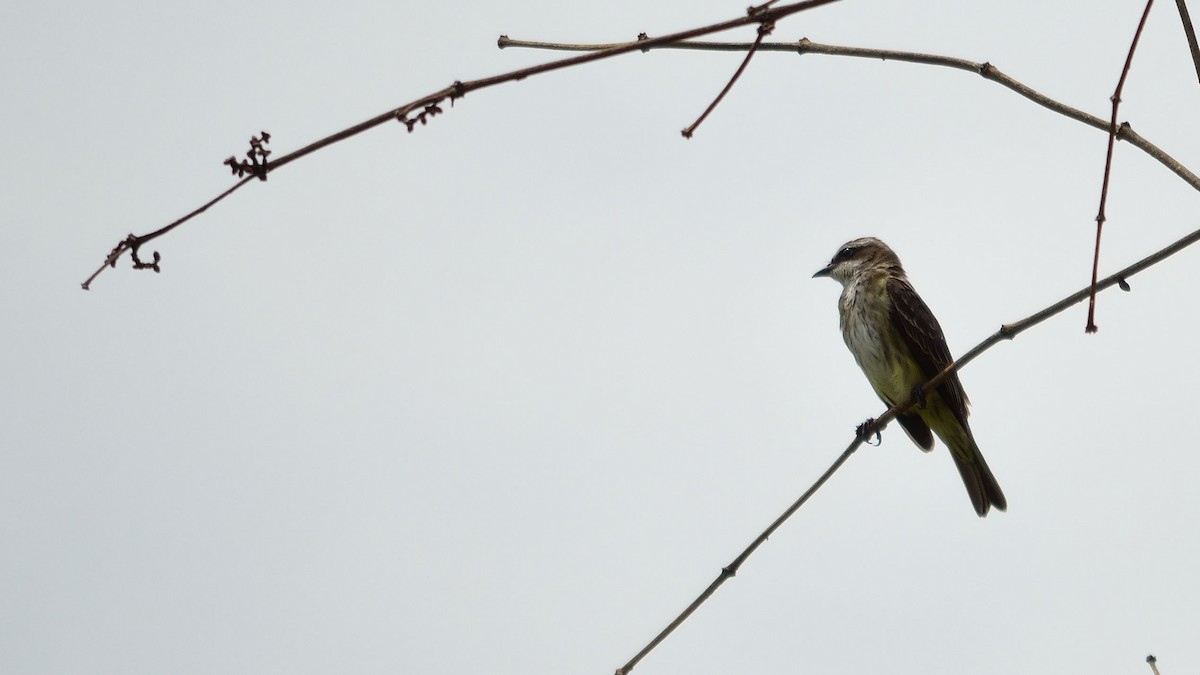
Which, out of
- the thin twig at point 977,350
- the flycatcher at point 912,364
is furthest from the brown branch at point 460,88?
the flycatcher at point 912,364

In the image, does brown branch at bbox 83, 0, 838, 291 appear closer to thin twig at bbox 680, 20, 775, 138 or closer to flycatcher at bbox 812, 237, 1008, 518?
thin twig at bbox 680, 20, 775, 138

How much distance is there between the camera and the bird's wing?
31.9 ft

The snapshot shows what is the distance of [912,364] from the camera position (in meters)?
9.96

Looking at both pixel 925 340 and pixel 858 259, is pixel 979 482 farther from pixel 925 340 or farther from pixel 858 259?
pixel 858 259

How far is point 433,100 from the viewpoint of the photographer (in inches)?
104

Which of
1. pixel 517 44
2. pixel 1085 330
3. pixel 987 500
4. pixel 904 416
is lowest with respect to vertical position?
pixel 1085 330

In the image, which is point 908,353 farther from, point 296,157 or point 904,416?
point 296,157

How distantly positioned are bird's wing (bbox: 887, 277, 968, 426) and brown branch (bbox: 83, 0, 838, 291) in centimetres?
745

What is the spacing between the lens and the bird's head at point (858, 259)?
448 inches

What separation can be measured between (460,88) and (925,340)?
785cm

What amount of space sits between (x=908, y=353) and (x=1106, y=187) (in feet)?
23.8

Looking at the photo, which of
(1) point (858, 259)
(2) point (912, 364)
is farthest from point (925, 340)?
(1) point (858, 259)

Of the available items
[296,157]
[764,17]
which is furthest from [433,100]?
[764,17]

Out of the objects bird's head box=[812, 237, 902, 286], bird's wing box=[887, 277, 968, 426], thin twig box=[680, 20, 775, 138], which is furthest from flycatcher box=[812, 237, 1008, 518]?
thin twig box=[680, 20, 775, 138]
